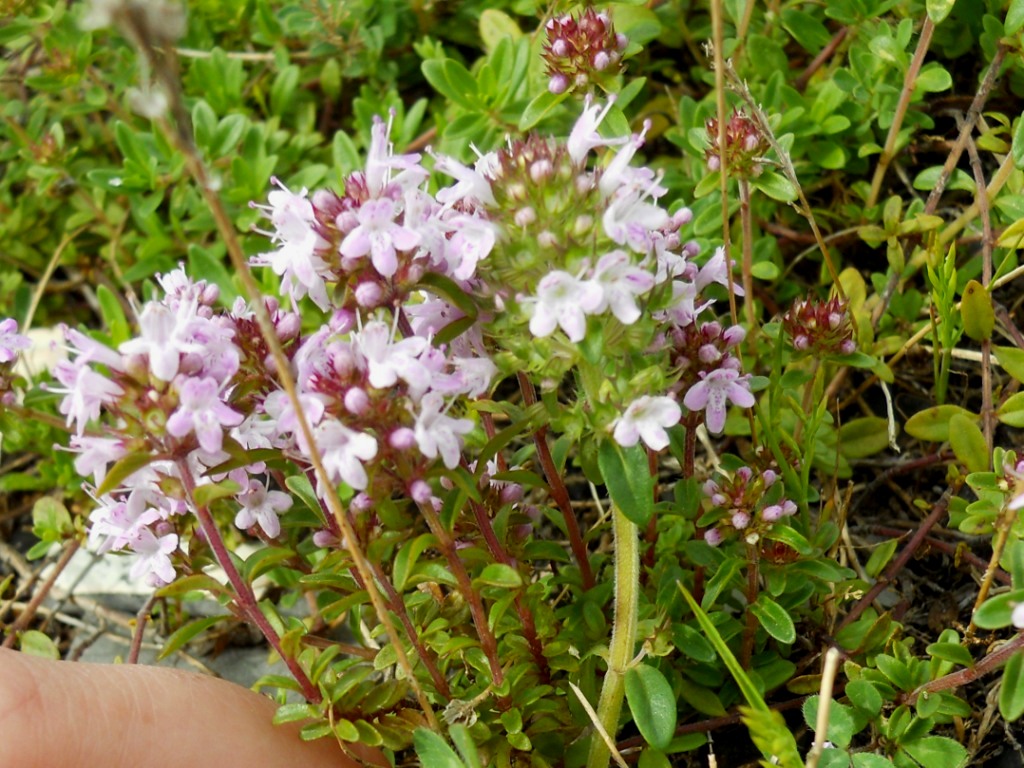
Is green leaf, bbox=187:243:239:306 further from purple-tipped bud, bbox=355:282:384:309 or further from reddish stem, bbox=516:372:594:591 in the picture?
purple-tipped bud, bbox=355:282:384:309

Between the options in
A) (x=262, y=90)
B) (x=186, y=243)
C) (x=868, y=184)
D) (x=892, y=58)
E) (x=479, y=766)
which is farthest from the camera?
(x=262, y=90)

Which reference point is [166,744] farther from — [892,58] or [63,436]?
[892,58]

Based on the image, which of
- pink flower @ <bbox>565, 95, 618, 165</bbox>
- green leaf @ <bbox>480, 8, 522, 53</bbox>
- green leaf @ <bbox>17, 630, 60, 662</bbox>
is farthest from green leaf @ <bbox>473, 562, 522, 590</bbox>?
green leaf @ <bbox>480, 8, 522, 53</bbox>

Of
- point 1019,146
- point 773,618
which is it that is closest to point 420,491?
point 773,618

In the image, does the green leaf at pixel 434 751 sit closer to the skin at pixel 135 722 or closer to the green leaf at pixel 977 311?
the skin at pixel 135 722

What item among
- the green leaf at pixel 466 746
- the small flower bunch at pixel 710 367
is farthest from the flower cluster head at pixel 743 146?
the green leaf at pixel 466 746

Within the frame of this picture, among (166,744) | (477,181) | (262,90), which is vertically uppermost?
(477,181)

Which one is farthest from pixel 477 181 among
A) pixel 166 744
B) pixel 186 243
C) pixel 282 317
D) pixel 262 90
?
pixel 262 90
